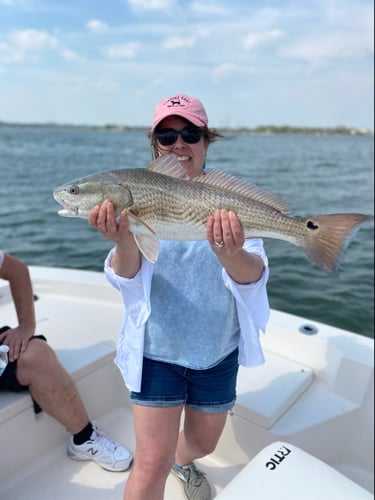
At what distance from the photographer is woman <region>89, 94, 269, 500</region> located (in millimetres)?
2213

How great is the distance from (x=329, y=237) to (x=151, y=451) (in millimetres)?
1420

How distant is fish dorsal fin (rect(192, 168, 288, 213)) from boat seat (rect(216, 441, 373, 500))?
1271 millimetres

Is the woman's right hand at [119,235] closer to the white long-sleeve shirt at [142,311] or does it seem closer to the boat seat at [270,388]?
the white long-sleeve shirt at [142,311]

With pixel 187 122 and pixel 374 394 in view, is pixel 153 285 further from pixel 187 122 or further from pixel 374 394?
pixel 374 394

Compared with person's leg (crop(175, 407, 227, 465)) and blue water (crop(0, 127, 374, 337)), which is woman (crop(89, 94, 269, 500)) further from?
blue water (crop(0, 127, 374, 337))

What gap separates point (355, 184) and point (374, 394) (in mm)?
18753

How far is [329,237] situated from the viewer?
2086 millimetres

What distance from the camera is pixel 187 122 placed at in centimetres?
232

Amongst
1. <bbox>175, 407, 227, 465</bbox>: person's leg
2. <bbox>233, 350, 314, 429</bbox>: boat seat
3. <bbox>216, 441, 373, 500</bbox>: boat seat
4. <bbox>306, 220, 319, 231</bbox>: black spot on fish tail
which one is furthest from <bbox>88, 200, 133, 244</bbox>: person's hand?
<bbox>233, 350, 314, 429</bbox>: boat seat

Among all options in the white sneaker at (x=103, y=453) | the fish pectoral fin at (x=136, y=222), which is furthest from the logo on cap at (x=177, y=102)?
the white sneaker at (x=103, y=453)

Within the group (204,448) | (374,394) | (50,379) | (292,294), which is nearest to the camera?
(204,448)

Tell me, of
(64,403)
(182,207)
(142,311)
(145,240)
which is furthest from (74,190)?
(64,403)

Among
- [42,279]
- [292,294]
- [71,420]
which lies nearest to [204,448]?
[71,420]

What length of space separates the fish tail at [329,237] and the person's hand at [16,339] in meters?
2.03
